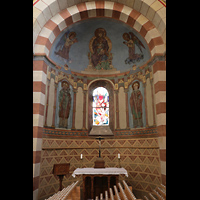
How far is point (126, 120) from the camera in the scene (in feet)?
31.1

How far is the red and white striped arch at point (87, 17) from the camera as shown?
7023mm

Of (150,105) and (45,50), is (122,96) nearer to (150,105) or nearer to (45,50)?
(150,105)

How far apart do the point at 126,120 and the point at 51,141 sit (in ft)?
13.4

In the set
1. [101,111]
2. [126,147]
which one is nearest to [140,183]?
[126,147]

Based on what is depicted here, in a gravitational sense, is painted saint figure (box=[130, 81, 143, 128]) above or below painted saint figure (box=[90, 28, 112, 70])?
below

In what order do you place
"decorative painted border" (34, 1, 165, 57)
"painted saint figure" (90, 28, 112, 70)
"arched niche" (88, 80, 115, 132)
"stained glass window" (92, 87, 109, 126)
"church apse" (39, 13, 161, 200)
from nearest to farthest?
"decorative painted border" (34, 1, 165, 57)
"church apse" (39, 13, 161, 200)
"arched niche" (88, 80, 115, 132)
"stained glass window" (92, 87, 109, 126)
"painted saint figure" (90, 28, 112, 70)

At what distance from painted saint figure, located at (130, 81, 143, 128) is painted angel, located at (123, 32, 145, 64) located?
4.37ft

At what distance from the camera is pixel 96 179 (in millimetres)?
7578

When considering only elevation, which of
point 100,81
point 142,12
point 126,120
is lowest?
point 126,120

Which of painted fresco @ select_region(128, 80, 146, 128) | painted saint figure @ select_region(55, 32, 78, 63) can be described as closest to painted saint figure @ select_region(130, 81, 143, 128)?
painted fresco @ select_region(128, 80, 146, 128)

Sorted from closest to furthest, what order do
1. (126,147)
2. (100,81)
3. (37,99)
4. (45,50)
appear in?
(37,99) < (45,50) < (126,147) < (100,81)

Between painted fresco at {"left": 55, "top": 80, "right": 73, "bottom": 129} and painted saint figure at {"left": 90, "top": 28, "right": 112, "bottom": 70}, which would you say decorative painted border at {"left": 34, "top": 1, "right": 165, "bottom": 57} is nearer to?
painted saint figure at {"left": 90, "top": 28, "right": 112, "bottom": 70}

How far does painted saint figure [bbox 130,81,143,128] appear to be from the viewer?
8938 mm

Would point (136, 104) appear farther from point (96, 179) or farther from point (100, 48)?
point (96, 179)
